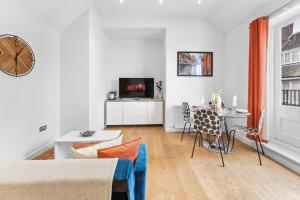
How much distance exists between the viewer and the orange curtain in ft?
9.90

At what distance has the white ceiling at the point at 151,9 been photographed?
298cm

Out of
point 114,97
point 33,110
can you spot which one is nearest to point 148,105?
point 114,97

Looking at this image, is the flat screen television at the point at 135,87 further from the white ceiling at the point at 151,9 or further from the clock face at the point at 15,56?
the clock face at the point at 15,56

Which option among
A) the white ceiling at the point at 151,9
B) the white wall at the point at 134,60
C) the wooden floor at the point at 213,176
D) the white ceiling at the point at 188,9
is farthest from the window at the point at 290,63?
the white wall at the point at 134,60

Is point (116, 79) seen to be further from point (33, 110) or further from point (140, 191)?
point (140, 191)

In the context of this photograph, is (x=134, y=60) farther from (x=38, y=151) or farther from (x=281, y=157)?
(x=281, y=157)

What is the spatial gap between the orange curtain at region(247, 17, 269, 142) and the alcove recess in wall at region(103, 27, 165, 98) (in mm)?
2828

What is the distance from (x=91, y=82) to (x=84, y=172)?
3.10m

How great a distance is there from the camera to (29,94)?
279 cm

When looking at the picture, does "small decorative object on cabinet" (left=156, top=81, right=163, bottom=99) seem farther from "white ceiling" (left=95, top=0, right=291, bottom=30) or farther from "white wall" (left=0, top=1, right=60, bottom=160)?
"white wall" (left=0, top=1, right=60, bottom=160)

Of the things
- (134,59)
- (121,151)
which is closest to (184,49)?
(134,59)

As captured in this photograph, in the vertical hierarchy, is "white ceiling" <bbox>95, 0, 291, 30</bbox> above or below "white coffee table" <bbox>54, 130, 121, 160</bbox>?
above

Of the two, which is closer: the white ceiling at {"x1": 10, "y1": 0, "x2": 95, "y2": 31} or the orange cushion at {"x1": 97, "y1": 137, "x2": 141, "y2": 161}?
the orange cushion at {"x1": 97, "y1": 137, "x2": 141, "y2": 161}

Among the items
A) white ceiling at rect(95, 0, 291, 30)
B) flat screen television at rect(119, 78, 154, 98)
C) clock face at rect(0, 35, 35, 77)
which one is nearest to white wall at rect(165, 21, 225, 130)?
white ceiling at rect(95, 0, 291, 30)
